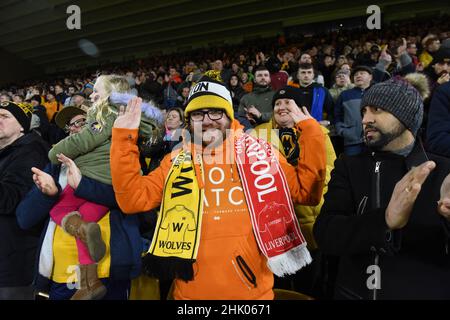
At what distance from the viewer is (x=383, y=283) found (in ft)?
4.31

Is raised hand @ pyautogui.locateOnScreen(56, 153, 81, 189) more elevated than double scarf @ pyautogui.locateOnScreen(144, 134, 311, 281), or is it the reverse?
raised hand @ pyautogui.locateOnScreen(56, 153, 81, 189)

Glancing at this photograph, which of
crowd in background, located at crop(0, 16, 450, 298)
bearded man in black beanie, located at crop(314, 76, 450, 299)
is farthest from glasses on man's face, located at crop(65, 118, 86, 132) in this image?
bearded man in black beanie, located at crop(314, 76, 450, 299)

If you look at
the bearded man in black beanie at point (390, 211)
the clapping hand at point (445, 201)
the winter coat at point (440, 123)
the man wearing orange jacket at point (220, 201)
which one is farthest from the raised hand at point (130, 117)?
the winter coat at point (440, 123)

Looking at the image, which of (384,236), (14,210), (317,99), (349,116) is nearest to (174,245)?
(384,236)

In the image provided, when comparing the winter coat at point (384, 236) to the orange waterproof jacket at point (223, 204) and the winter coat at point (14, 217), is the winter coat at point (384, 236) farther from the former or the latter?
the winter coat at point (14, 217)

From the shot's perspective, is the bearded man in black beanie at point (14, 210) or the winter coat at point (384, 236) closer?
the winter coat at point (384, 236)

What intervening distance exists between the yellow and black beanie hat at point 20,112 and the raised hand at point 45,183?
64 centimetres

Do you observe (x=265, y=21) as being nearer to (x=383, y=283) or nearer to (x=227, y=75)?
(x=227, y=75)

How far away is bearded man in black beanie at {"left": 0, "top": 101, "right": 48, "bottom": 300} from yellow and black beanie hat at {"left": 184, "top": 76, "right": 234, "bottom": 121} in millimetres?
993

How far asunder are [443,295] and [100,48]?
65.2 ft

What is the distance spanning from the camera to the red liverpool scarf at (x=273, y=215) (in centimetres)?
160

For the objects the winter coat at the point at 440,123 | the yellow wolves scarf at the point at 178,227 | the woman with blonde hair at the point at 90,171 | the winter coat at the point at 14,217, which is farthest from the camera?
the winter coat at the point at 440,123

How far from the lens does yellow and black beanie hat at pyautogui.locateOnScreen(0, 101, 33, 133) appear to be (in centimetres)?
221

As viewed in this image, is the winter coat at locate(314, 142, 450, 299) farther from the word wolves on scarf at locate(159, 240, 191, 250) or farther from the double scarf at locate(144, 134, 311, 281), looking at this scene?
the word wolves on scarf at locate(159, 240, 191, 250)
